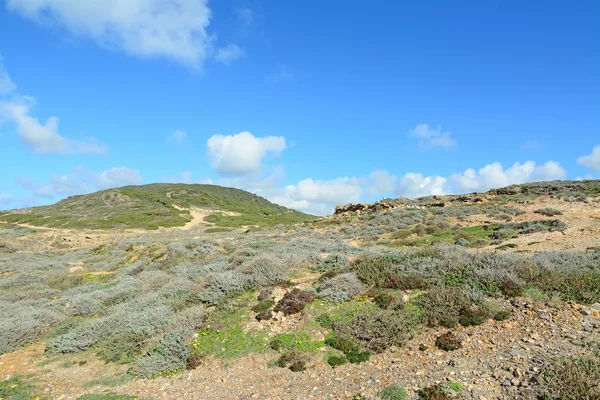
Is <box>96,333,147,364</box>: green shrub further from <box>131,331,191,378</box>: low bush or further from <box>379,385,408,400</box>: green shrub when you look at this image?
<box>379,385,408,400</box>: green shrub

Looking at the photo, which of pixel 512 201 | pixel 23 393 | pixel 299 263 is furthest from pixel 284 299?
pixel 512 201

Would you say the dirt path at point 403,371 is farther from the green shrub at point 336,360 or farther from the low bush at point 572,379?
the low bush at point 572,379

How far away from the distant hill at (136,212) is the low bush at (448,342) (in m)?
73.8

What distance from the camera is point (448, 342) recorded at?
9875 millimetres

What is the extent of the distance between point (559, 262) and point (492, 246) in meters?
10.3

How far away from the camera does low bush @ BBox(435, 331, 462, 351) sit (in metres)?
9.71

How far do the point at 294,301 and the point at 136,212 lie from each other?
313 ft

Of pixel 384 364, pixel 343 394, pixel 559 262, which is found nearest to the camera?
pixel 343 394

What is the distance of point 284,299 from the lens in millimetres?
13633

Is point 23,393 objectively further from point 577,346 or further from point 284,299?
point 577,346

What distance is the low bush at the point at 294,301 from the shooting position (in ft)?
42.4

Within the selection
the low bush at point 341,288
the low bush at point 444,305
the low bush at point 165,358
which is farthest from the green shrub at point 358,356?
the low bush at point 165,358

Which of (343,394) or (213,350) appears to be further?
(213,350)

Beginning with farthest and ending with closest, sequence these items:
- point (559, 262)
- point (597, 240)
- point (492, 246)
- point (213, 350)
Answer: point (492, 246), point (597, 240), point (559, 262), point (213, 350)
